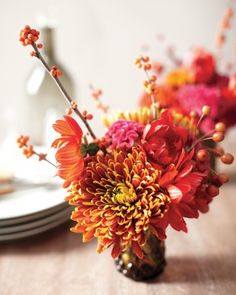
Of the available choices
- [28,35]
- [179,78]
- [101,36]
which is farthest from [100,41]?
[28,35]

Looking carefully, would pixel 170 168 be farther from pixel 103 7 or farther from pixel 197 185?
pixel 103 7

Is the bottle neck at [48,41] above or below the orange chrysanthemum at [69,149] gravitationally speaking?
above

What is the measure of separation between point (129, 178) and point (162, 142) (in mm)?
74

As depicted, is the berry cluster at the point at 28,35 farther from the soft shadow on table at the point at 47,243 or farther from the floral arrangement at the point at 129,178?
the soft shadow on table at the point at 47,243

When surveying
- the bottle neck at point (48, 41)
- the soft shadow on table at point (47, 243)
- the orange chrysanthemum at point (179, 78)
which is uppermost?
the bottle neck at point (48, 41)

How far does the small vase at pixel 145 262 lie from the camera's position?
0.72m

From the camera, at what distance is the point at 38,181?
955 millimetres

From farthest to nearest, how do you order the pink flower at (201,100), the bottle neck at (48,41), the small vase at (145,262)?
the bottle neck at (48,41) → the pink flower at (201,100) → the small vase at (145,262)

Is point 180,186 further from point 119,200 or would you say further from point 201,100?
point 201,100

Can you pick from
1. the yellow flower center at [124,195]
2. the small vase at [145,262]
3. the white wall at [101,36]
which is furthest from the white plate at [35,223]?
the white wall at [101,36]

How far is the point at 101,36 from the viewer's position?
1.35m

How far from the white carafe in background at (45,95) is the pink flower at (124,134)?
53 centimetres

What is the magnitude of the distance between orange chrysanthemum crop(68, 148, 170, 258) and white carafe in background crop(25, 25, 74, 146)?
58 centimetres

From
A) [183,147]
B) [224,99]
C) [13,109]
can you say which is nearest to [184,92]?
[224,99]
